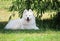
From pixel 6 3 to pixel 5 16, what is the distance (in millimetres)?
4771

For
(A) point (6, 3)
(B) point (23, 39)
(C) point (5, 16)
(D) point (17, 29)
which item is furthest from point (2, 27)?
(A) point (6, 3)

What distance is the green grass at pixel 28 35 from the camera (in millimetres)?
9977

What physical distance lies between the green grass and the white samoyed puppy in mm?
484

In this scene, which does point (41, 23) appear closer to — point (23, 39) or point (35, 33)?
point (35, 33)

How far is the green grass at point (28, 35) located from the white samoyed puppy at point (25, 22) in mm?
484

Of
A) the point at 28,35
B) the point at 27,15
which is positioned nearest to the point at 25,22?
the point at 27,15

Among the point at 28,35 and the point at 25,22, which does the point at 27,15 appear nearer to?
the point at 25,22

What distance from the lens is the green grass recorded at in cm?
998

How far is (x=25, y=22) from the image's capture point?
1174 cm

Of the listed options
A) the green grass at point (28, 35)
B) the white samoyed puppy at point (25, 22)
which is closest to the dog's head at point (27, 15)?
the white samoyed puppy at point (25, 22)

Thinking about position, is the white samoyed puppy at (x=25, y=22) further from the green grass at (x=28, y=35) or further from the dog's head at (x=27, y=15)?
the green grass at (x=28, y=35)

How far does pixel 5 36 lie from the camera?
10.5 meters

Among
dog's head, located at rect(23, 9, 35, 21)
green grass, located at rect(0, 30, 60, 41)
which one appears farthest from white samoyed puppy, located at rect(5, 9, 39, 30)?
green grass, located at rect(0, 30, 60, 41)

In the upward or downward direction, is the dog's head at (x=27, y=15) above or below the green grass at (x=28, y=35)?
above
